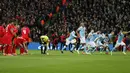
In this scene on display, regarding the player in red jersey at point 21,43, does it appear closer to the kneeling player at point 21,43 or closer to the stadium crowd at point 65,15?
the kneeling player at point 21,43

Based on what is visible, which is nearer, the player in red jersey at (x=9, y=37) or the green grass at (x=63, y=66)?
the green grass at (x=63, y=66)

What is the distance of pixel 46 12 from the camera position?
170 ft

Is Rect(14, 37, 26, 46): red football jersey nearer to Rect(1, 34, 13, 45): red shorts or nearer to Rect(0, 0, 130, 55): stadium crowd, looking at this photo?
Rect(1, 34, 13, 45): red shorts

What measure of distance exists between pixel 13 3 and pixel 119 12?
1530cm

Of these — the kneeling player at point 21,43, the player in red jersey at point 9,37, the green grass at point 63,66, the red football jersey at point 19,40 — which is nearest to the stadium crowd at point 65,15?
the kneeling player at point 21,43

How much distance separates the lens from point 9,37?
87.9ft

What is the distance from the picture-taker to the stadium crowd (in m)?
45.7

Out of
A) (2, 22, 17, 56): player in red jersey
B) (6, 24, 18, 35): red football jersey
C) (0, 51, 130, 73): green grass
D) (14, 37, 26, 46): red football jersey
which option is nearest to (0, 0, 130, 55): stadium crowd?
(14, 37, 26, 46): red football jersey

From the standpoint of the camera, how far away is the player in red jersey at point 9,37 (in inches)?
1051

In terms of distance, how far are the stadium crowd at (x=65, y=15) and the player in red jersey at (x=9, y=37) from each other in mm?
17257

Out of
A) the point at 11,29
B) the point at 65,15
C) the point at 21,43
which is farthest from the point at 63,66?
the point at 65,15

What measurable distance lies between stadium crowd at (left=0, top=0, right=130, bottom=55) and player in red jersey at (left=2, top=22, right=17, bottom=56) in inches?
679

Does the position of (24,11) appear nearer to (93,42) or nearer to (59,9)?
(59,9)

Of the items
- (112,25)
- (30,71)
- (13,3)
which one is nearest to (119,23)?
(112,25)
